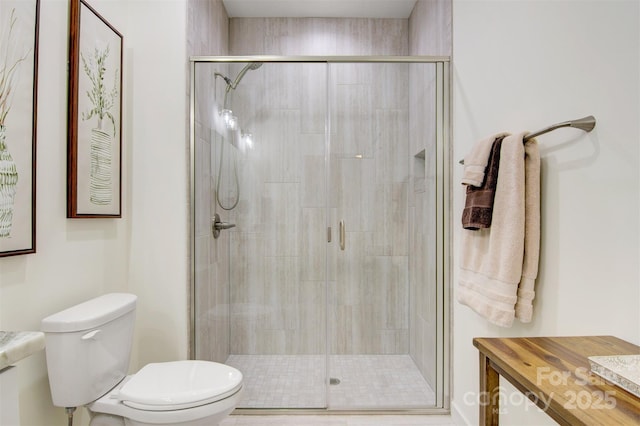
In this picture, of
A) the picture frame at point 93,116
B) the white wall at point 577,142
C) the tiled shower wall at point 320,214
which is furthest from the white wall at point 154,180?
the white wall at point 577,142

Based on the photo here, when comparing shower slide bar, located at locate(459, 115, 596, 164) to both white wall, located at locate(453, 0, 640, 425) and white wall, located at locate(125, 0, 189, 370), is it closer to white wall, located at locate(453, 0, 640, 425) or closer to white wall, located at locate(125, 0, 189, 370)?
white wall, located at locate(453, 0, 640, 425)

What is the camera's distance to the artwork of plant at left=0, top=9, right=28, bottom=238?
1.14 m

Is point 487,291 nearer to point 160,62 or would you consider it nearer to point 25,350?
point 25,350

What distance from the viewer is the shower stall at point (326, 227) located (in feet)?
6.65

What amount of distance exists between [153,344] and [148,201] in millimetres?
784

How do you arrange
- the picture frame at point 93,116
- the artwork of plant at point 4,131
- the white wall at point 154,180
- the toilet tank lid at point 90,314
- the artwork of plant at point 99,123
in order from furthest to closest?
1. the white wall at point 154,180
2. the artwork of plant at point 99,123
3. the picture frame at point 93,116
4. the toilet tank lid at point 90,314
5. the artwork of plant at point 4,131

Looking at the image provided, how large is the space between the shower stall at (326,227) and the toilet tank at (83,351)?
1.86 feet

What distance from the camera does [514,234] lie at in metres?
1.22

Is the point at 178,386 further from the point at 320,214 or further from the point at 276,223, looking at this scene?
the point at 320,214

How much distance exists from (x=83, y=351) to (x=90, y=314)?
0.43ft

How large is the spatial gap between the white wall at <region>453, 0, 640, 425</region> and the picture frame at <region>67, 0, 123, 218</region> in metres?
1.75

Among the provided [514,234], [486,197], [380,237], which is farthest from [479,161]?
[380,237]

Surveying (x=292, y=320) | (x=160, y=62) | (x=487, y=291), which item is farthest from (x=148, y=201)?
(x=487, y=291)

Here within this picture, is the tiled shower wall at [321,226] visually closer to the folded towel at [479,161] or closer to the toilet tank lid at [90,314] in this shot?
the toilet tank lid at [90,314]
